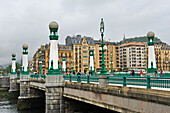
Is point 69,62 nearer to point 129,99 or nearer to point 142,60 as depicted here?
point 142,60

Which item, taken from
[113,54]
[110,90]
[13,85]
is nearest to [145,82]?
[110,90]

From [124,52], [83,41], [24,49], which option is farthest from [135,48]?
[24,49]

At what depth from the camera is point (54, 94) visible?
62.6 feet

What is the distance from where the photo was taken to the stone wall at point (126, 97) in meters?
8.97

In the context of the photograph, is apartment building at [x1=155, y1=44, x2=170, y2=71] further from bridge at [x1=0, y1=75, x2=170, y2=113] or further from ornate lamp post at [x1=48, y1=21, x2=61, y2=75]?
bridge at [x1=0, y1=75, x2=170, y2=113]

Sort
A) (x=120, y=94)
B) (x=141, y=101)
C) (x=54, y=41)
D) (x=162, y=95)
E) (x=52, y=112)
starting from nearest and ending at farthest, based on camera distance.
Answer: (x=162, y=95) < (x=141, y=101) < (x=120, y=94) < (x=52, y=112) < (x=54, y=41)

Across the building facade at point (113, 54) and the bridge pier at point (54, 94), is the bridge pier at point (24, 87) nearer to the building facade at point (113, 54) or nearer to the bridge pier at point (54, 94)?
the bridge pier at point (54, 94)

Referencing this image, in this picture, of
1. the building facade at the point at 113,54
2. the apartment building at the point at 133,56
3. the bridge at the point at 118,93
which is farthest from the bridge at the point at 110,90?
the apartment building at the point at 133,56

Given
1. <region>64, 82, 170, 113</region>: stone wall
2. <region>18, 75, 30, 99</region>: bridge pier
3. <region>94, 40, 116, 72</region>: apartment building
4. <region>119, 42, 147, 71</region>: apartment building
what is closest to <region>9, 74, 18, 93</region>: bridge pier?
<region>18, 75, 30, 99</region>: bridge pier

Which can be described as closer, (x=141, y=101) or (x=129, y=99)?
(x=141, y=101)

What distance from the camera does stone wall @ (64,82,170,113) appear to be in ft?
29.4

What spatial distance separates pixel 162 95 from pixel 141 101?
1.41m

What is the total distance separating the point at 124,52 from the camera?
11700 cm

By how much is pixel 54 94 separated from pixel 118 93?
8.92 meters
